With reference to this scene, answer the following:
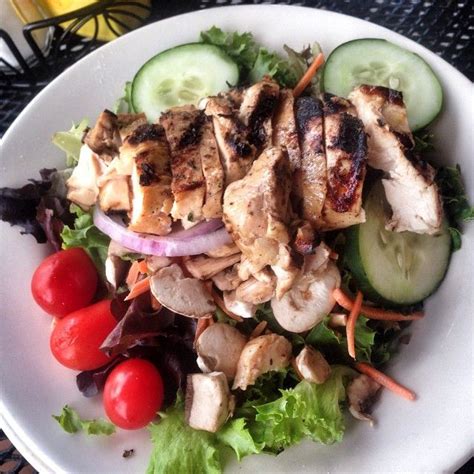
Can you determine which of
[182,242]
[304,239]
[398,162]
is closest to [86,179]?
[182,242]

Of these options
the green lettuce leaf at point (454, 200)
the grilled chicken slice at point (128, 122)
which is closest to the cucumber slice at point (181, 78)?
the grilled chicken slice at point (128, 122)

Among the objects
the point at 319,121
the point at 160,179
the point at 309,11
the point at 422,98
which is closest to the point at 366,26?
the point at 309,11

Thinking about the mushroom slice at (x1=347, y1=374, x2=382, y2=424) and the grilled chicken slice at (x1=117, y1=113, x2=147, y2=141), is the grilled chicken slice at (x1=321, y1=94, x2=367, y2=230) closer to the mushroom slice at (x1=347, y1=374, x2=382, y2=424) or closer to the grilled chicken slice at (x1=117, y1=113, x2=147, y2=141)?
the mushroom slice at (x1=347, y1=374, x2=382, y2=424)

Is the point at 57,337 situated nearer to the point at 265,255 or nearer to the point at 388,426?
the point at 265,255

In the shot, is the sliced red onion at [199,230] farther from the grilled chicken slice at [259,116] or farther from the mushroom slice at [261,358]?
the mushroom slice at [261,358]

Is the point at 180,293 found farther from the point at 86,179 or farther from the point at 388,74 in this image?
the point at 388,74
